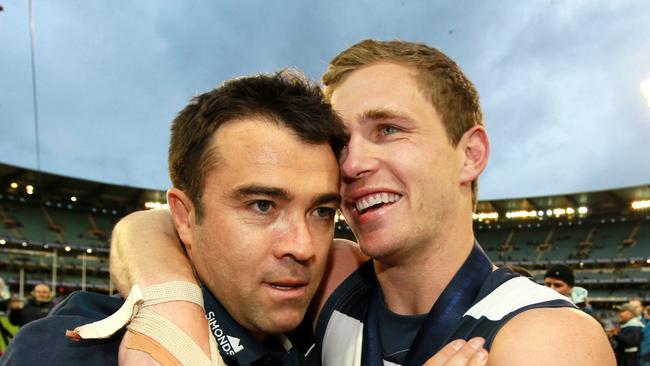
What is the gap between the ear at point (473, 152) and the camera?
9.04 feet

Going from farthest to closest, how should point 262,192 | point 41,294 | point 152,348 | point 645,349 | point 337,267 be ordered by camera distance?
point 41,294 < point 645,349 < point 337,267 < point 262,192 < point 152,348

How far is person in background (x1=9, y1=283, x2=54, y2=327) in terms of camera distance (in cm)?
907

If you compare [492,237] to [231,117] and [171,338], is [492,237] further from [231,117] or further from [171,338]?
[171,338]

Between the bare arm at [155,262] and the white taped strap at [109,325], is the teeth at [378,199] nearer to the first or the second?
the bare arm at [155,262]

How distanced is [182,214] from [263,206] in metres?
0.43

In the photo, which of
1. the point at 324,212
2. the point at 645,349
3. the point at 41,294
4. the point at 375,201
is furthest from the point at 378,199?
the point at 41,294

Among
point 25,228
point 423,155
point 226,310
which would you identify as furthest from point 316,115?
point 25,228

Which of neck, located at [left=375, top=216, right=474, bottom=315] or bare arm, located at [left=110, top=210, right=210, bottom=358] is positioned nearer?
bare arm, located at [left=110, top=210, right=210, bottom=358]

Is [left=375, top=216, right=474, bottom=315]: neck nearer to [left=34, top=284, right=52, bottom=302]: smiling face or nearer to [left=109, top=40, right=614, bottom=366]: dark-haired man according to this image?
[left=109, top=40, right=614, bottom=366]: dark-haired man

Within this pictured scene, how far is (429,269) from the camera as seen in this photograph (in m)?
2.67

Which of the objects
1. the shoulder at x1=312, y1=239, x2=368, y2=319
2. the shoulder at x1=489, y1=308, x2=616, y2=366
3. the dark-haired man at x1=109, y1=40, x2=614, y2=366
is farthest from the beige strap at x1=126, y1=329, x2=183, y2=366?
the shoulder at x1=312, y1=239, x2=368, y2=319

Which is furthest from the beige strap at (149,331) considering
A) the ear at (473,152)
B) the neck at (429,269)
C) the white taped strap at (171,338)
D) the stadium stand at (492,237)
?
the stadium stand at (492,237)

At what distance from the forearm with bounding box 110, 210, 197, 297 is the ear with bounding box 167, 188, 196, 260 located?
6 cm

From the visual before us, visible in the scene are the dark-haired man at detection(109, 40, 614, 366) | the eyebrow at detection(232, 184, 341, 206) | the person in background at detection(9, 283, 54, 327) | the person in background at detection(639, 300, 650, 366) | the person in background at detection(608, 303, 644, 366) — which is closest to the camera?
the eyebrow at detection(232, 184, 341, 206)
